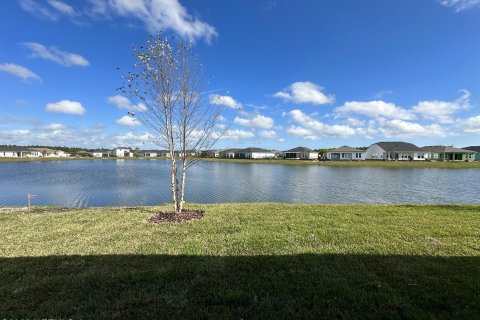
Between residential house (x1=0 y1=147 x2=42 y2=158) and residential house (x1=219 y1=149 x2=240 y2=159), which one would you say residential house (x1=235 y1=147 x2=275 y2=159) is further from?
residential house (x1=0 y1=147 x2=42 y2=158)

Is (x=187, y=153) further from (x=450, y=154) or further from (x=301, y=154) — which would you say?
(x=301, y=154)

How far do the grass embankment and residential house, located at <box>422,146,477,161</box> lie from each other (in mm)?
90967

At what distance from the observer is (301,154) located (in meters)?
111

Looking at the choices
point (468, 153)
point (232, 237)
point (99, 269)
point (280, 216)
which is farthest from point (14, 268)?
point (468, 153)

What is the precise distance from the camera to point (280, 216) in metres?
10.1

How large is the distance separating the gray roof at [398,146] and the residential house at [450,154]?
4955 millimetres

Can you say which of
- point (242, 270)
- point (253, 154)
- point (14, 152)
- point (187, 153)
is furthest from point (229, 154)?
point (242, 270)

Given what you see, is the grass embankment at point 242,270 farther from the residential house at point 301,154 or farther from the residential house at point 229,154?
the residential house at point 229,154

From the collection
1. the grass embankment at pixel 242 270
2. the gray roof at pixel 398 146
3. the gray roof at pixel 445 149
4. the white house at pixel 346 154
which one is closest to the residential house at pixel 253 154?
the white house at pixel 346 154

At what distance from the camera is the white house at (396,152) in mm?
80875

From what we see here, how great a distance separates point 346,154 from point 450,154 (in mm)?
30556

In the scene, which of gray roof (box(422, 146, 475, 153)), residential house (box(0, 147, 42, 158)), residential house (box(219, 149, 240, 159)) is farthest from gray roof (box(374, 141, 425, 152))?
residential house (box(0, 147, 42, 158))

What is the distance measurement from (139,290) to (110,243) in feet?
10.1

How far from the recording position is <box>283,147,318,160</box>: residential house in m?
108
